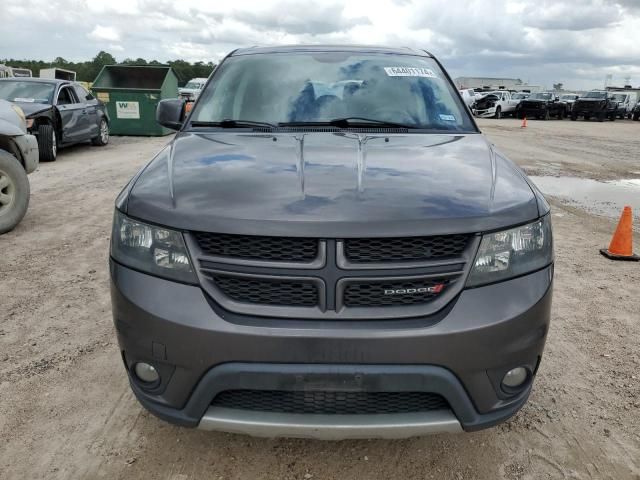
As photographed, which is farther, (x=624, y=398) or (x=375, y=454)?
(x=624, y=398)

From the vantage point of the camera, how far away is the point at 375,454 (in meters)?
2.34

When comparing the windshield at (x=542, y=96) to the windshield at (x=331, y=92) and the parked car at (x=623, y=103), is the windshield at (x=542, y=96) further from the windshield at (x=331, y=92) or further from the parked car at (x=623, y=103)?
the windshield at (x=331, y=92)

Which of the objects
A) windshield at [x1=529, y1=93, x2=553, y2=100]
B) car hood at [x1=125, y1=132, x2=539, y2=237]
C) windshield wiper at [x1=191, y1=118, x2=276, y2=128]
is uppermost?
windshield at [x1=529, y1=93, x2=553, y2=100]

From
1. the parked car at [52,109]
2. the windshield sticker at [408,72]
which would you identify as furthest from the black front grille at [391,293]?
the parked car at [52,109]

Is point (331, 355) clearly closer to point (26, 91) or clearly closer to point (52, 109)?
point (52, 109)

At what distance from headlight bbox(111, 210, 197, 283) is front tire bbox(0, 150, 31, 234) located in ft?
13.5

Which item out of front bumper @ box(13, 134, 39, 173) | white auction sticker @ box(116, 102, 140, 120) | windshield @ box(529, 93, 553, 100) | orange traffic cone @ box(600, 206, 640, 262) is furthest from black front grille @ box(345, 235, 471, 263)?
windshield @ box(529, 93, 553, 100)

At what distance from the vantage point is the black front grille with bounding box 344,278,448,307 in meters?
1.86

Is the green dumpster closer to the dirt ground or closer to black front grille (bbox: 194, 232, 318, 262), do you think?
the dirt ground

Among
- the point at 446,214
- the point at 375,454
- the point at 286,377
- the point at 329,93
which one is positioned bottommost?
the point at 375,454

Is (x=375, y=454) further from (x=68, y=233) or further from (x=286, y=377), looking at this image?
(x=68, y=233)

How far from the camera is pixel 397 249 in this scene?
1857mm

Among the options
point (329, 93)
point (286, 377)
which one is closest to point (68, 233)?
point (329, 93)

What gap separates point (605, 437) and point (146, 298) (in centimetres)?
209
